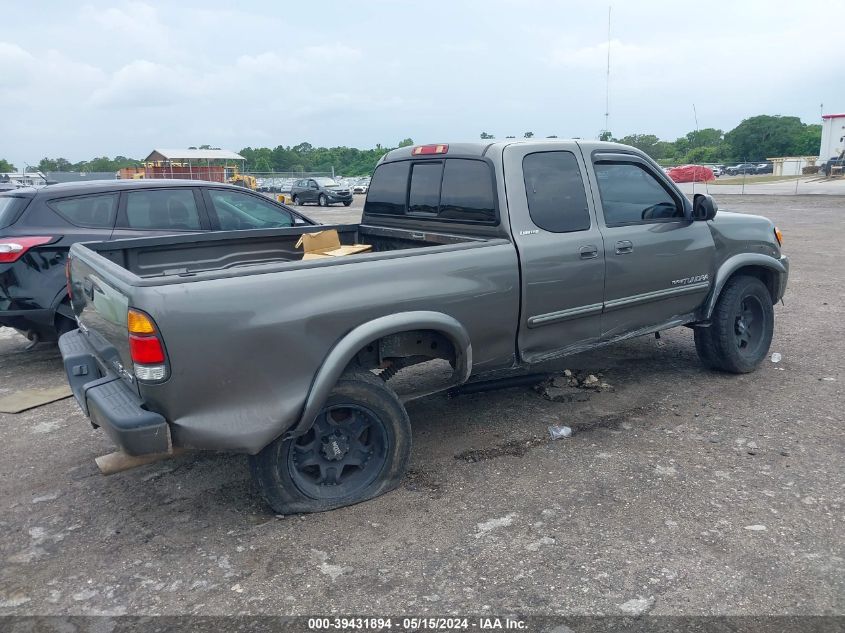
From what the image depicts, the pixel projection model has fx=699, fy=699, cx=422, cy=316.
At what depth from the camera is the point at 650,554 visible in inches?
127

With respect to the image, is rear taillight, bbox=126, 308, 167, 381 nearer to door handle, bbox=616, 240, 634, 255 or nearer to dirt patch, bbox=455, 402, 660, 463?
dirt patch, bbox=455, 402, 660, 463

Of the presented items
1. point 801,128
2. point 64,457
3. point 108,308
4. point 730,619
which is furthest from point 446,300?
point 801,128

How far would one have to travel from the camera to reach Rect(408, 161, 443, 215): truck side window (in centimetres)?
485

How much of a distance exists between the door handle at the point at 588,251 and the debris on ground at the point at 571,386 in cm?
125

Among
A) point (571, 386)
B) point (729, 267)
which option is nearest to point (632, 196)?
point (729, 267)

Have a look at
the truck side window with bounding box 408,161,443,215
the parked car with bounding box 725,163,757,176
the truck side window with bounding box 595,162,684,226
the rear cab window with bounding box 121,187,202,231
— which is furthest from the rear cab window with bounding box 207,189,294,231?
the parked car with bounding box 725,163,757,176

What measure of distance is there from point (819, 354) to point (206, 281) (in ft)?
17.9

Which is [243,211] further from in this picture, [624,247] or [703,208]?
[703,208]

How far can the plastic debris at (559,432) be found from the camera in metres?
4.57

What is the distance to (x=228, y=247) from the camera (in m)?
5.09

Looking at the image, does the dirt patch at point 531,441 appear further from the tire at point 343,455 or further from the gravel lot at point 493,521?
the tire at point 343,455

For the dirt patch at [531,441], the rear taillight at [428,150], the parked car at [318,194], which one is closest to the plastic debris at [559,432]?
the dirt patch at [531,441]

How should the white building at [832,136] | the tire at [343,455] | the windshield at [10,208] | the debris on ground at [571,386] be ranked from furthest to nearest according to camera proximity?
the white building at [832,136]
the windshield at [10,208]
the debris on ground at [571,386]
the tire at [343,455]

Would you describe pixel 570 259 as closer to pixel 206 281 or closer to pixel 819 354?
pixel 206 281
